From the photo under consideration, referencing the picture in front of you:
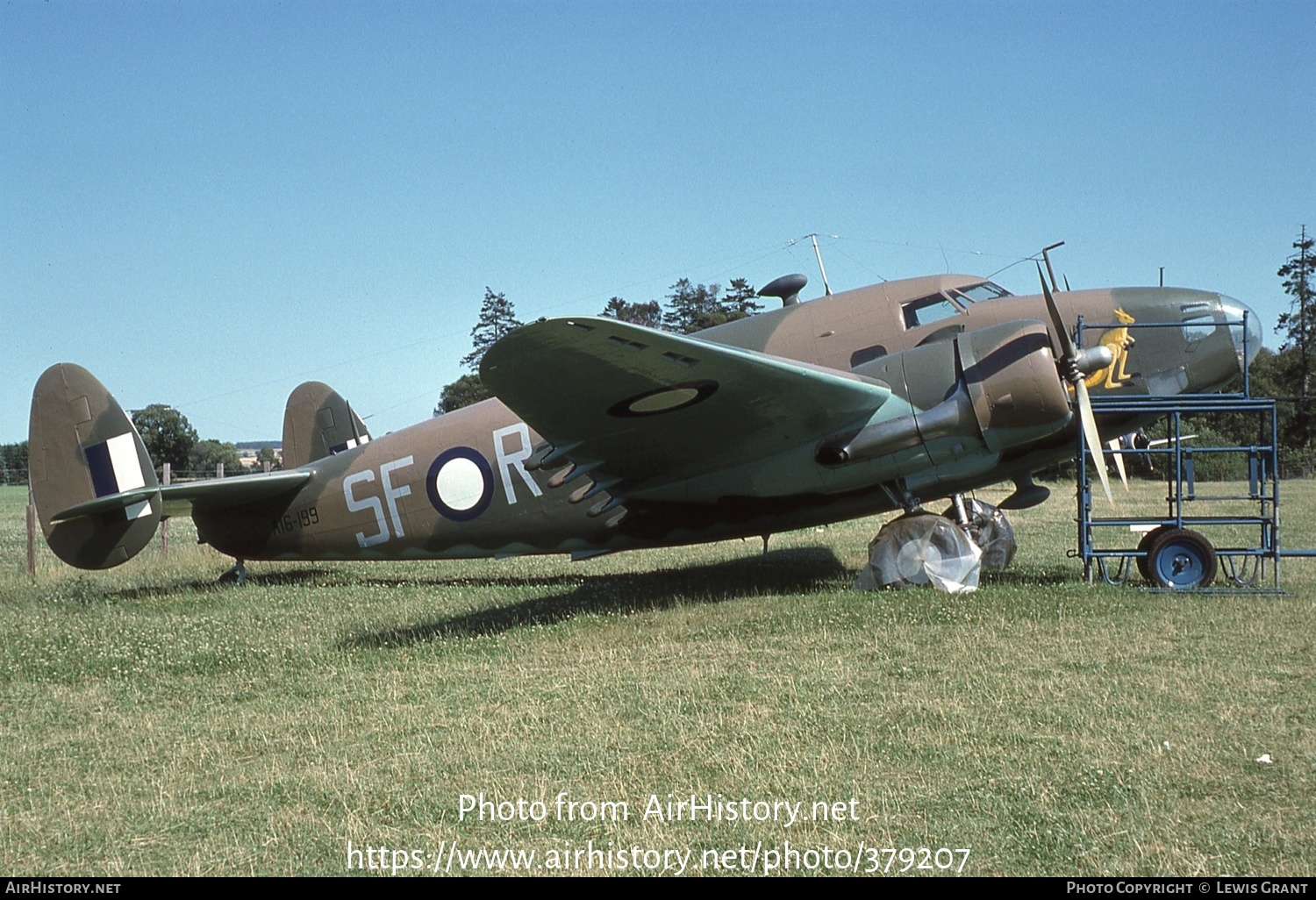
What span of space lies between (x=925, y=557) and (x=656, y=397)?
121 inches

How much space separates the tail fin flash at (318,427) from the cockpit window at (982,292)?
8.31 m

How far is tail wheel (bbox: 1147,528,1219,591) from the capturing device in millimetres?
9336

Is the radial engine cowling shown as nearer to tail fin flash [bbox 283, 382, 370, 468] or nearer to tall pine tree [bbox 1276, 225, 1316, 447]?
tail fin flash [bbox 283, 382, 370, 468]

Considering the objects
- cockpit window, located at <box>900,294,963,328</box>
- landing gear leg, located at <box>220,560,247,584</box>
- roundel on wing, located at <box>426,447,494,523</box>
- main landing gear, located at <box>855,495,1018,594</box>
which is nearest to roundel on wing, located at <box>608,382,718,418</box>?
main landing gear, located at <box>855,495,1018,594</box>

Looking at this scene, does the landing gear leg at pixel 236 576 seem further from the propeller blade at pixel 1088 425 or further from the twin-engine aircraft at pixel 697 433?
the propeller blade at pixel 1088 425

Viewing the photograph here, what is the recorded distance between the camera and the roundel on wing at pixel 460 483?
11438 millimetres

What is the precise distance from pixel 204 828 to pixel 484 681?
8.96 ft

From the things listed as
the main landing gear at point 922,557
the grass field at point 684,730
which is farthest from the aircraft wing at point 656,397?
the grass field at point 684,730

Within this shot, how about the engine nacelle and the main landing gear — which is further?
the main landing gear

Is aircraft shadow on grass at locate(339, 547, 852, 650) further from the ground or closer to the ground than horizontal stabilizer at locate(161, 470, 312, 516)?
closer to the ground

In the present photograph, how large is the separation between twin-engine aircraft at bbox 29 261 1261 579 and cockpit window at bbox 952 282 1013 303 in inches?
0.9

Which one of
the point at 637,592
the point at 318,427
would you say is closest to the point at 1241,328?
the point at 637,592

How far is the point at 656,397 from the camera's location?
28.1ft

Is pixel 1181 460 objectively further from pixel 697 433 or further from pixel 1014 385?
pixel 697 433
